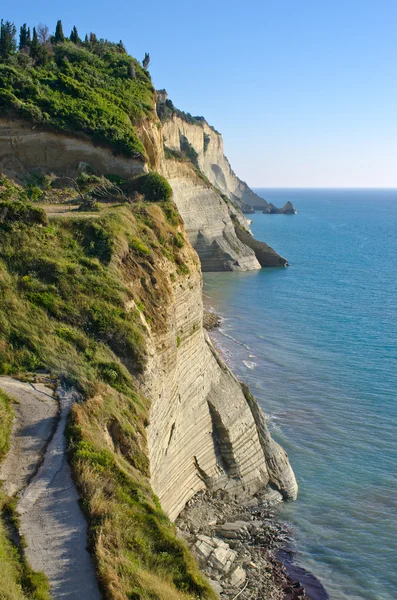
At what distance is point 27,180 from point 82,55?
15.5m

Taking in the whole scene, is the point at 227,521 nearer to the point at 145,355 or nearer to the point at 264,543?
the point at 264,543

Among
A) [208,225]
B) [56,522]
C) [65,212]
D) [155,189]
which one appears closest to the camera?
[56,522]

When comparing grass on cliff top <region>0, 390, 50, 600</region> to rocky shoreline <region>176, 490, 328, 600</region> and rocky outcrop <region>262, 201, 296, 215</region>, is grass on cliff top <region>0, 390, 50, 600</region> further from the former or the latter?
rocky outcrop <region>262, 201, 296, 215</region>

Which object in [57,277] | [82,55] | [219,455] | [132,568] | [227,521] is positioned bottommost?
[227,521]

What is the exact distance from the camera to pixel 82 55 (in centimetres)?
3884

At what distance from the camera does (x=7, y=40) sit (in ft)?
118

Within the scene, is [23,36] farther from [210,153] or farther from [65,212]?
[210,153]

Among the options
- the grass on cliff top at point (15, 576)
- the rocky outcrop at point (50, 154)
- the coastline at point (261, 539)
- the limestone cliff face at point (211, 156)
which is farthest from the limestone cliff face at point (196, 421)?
the limestone cliff face at point (211, 156)

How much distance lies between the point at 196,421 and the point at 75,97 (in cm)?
2042

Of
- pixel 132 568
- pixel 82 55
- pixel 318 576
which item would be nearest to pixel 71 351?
pixel 132 568

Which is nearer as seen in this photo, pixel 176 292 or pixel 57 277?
pixel 57 277

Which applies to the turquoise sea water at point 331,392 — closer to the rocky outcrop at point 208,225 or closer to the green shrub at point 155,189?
the rocky outcrop at point 208,225

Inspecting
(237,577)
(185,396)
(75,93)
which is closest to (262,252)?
(75,93)

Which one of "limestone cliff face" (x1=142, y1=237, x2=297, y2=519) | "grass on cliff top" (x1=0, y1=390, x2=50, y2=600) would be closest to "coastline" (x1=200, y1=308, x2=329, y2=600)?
"limestone cliff face" (x1=142, y1=237, x2=297, y2=519)
